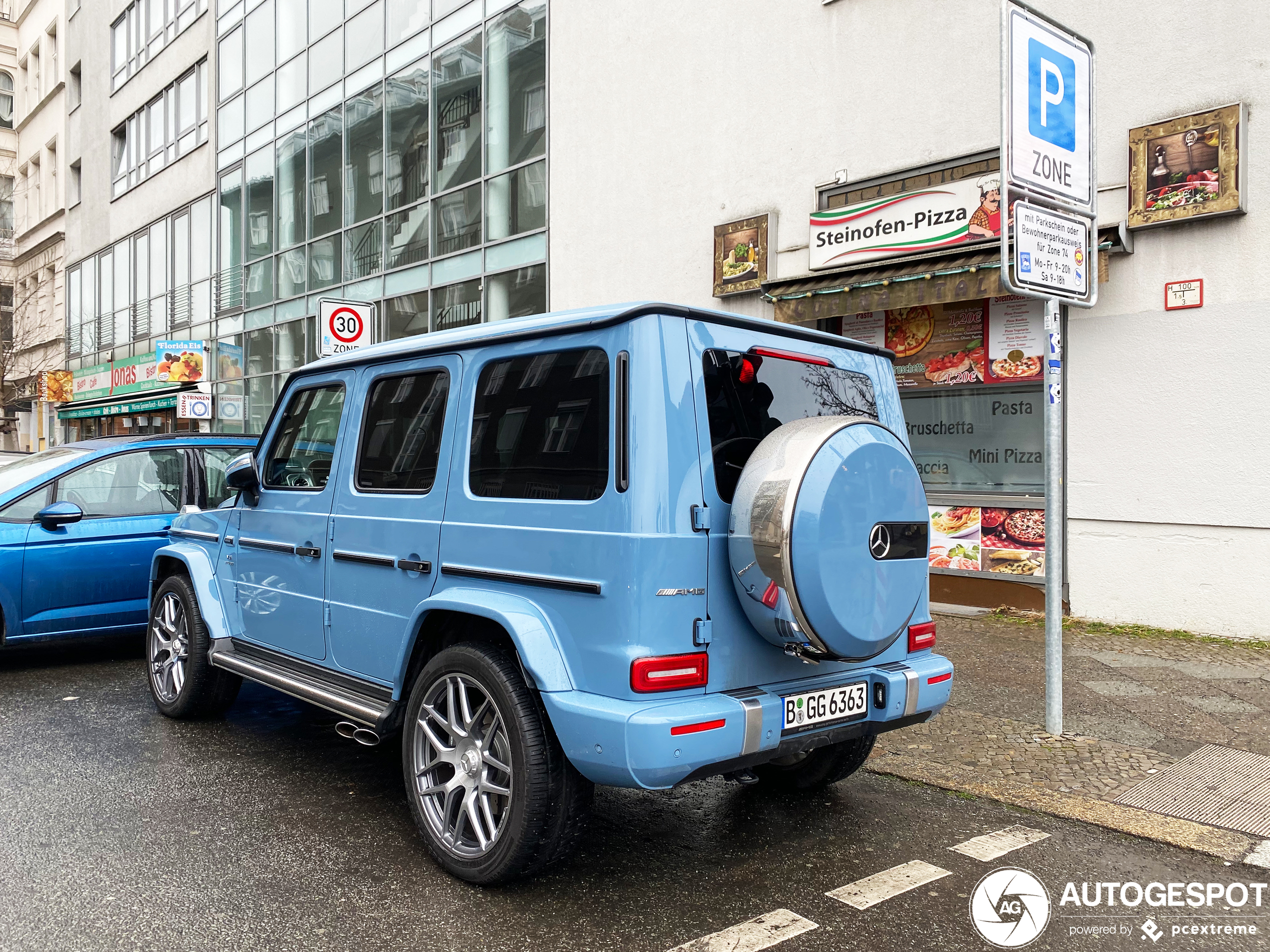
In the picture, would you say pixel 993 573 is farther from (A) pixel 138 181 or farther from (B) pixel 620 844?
(A) pixel 138 181

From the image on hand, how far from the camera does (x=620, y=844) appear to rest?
4.03 metres

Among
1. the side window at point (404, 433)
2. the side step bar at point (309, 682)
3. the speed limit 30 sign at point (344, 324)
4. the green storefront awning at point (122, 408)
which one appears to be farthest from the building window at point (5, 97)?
the side window at point (404, 433)

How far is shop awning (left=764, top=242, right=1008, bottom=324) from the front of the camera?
8.70 metres

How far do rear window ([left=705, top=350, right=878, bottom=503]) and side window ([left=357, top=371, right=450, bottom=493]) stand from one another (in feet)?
3.91

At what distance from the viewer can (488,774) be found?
357 centimetres

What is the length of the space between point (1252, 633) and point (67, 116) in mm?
36128

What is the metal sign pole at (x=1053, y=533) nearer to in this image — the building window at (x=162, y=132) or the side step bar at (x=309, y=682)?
the side step bar at (x=309, y=682)

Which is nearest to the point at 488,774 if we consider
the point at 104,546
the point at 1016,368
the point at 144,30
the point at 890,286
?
the point at 104,546

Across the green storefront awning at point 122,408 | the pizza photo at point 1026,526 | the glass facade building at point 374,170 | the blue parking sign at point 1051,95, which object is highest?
the glass facade building at point 374,170

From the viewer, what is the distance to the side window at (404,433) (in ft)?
13.6

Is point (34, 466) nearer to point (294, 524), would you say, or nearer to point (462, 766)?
point (294, 524)

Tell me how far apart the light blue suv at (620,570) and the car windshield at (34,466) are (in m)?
4.10

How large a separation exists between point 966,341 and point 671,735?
24.2ft

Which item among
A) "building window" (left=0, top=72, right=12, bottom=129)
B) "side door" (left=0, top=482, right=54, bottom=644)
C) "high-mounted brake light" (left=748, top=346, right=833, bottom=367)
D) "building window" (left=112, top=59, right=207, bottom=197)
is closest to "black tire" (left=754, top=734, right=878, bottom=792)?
"high-mounted brake light" (left=748, top=346, right=833, bottom=367)
